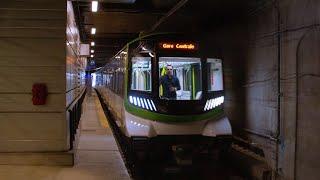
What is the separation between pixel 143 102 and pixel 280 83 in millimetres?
3496

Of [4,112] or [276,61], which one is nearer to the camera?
[4,112]

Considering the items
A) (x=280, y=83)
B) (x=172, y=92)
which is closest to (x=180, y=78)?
(x=172, y=92)

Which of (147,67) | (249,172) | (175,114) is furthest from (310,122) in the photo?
(147,67)

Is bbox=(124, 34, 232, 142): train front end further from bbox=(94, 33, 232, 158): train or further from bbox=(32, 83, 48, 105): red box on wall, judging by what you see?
bbox=(32, 83, 48, 105): red box on wall

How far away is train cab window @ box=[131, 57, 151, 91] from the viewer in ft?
37.2

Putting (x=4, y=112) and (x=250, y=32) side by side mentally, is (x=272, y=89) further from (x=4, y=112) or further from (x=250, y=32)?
(x=4, y=112)

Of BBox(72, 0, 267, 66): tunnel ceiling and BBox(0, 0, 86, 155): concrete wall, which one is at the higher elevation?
BBox(72, 0, 267, 66): tunnel ceiling

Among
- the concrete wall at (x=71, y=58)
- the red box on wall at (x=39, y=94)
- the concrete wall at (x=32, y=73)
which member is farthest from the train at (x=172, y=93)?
the red box on wall at (x=39, y=94)

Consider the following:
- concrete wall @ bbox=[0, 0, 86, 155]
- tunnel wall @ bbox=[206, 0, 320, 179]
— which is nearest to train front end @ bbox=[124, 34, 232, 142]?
tunnel wall @ bbox=[206, 0, 320, 179]

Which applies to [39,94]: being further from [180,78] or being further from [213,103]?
[213,103]

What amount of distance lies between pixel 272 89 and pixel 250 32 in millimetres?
2718

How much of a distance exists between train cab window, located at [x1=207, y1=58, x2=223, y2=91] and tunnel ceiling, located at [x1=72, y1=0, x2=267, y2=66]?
9.60ft

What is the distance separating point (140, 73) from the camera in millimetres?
11430

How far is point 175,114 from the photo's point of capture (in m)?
11.1
